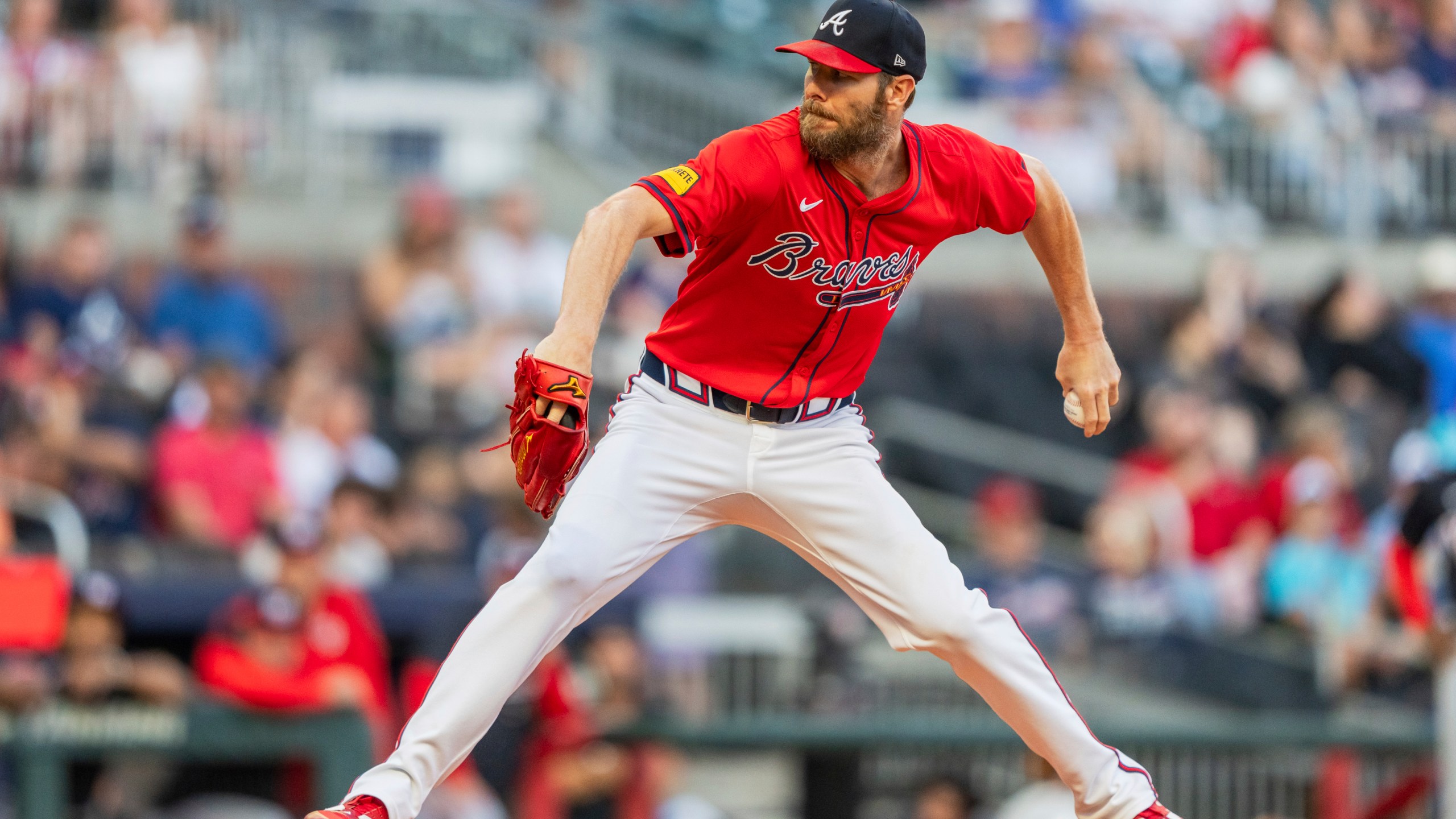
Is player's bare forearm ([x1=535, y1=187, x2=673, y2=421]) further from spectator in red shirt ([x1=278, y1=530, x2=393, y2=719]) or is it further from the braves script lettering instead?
spectator in red shirt ([x1=278, y1=530, x2=393, y2=719])

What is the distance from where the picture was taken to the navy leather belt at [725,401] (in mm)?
4473

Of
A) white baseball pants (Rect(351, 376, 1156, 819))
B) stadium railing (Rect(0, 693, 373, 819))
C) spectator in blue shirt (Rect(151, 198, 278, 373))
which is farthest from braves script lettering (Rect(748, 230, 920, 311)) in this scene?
spectator in blue shirt (Rect(151, 198, 278, 373))

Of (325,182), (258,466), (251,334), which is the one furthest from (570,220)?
(258,466)

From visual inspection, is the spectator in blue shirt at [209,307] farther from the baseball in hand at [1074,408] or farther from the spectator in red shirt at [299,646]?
the baseball in hand at [1074,408]

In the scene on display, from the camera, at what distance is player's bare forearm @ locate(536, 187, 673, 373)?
12.8 feet

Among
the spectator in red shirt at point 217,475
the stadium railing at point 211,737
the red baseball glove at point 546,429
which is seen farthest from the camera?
the spectator in red shirt at point 217,475

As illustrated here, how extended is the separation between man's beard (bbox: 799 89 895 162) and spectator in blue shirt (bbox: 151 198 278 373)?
578 cm

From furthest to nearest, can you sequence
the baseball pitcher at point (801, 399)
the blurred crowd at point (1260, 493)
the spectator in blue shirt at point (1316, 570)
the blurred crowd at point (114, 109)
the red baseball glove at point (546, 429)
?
the blurred crowd at point (114, 109) < the spectator in blue shirt at point (1316, 570) < the blurred crowd at point (1260, 493) < the baseball pitcher at point (801, 399) < the red baseball glove at point (546, 429)

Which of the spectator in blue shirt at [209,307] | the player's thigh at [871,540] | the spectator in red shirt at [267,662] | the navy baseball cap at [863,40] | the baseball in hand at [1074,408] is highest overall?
the navy baseball cap at [863,40]

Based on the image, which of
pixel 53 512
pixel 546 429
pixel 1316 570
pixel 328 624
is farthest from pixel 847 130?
pixel 1316 570

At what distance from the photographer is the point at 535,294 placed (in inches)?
413

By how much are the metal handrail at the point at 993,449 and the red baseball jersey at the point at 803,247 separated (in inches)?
249

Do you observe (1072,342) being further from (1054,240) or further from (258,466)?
(258,466)

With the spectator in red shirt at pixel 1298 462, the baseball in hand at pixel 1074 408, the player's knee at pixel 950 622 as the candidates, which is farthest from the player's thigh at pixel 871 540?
the spectator in red shirt at pixel 1298 462
